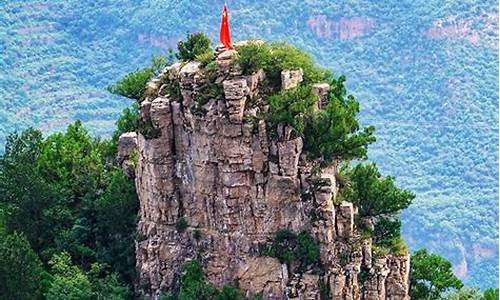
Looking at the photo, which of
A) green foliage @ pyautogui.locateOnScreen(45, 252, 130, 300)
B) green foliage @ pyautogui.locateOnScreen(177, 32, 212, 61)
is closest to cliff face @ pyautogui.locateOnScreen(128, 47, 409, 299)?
green foliage @ pyautogui.locateOnScreen(177, 32, 212, 61)

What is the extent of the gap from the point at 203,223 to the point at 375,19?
9599 cm

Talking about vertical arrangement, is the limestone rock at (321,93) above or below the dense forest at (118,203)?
above

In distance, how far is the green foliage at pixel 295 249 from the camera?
5162cm

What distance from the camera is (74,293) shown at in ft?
184

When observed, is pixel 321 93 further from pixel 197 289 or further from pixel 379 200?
pixel 197 289

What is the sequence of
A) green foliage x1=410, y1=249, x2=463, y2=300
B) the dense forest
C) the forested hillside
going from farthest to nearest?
1. the forested hillside
2. green foliage x1=410, y1=249, x2=463, y2=300
3. the dense forest

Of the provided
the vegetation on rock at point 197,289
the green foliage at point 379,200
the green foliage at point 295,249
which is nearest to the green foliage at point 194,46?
the green foliage at point 379,200

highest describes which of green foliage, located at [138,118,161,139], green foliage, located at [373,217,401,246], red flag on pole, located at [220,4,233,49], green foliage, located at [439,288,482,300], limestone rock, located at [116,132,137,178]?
red flag on pole, located at [220,4,233,49]

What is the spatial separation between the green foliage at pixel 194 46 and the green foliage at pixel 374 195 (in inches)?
312

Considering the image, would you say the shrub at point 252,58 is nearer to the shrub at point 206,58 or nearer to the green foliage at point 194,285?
the shrub at point 206,58

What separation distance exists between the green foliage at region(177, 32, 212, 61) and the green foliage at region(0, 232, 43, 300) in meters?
10.0

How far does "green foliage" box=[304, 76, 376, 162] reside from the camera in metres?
52.2

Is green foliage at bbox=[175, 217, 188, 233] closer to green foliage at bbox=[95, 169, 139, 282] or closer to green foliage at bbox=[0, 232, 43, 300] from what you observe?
green foliage at bbox=[95, 169, 139, 282]

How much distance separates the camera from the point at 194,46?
56.6m
